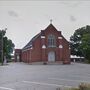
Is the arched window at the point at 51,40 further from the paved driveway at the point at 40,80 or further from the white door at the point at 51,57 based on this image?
the paved driveway at the point at 40,80

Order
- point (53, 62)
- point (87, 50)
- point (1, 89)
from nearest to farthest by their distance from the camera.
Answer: point (1, 89)
point (53, 62)
point (87, 50)

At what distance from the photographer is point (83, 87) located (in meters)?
9.92

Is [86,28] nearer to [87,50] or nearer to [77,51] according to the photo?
[77,51]

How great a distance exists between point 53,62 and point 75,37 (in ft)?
105

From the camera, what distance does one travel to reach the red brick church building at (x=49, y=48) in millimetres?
69688

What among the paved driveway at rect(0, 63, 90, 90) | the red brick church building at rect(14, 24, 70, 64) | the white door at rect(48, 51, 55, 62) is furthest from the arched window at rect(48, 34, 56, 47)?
the paved driveway at rect(0, 63, 90, 90)

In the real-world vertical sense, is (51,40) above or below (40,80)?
above

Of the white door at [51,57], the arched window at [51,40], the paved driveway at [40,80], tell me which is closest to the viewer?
the paved driveway at [40,80]

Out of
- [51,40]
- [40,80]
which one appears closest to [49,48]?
[51,40]

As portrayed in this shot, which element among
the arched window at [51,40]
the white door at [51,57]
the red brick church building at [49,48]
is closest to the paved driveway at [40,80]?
the red brick church building at [49,48]

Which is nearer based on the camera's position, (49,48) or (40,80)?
(40,80)

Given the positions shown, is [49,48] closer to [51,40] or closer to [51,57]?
[51,57]

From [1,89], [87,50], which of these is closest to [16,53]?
[87,50]

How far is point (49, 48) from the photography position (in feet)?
231
